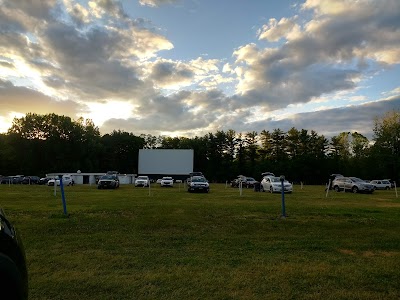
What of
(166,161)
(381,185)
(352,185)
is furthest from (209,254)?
(166,161)

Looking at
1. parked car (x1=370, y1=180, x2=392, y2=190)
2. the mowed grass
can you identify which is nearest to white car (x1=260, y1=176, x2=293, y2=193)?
the mowed grass

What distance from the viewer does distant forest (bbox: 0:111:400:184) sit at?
8669cm

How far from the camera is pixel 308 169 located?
88688 mm

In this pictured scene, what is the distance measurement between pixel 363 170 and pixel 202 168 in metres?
44.8

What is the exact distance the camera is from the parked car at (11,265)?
200 cm

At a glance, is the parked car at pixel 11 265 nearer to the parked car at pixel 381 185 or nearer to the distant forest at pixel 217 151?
the parked car at pixel 381 185

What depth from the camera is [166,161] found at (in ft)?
240

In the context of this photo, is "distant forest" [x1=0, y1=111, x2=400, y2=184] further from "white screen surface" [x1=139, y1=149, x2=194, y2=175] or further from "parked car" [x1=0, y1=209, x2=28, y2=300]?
"parked car" [x1=0, y1=209, x2=28, y2=300]

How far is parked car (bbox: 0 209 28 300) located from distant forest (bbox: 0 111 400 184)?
80750mm

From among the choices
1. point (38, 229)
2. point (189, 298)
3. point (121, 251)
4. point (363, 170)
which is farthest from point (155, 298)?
point (363, 170)

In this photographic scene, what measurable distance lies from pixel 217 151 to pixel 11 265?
347 feet

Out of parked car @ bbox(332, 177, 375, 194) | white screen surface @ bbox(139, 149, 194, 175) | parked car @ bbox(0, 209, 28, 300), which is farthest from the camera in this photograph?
white screen surface @ bbox(139, 149, 194, 175)

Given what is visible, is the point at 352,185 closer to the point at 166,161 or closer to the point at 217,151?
the point at 166,161

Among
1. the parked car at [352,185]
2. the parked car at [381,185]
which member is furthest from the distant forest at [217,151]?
the parked car at [352,185]
